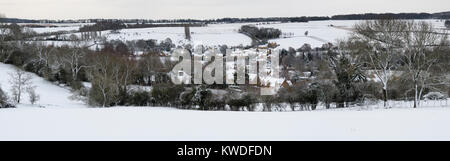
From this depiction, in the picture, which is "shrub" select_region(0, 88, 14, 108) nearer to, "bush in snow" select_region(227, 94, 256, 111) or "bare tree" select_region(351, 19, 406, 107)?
"bush in snow" select_region(227, 94, 256, 111)

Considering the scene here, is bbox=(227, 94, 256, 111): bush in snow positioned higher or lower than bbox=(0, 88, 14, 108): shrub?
lower

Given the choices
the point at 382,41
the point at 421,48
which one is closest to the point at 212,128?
the point at 421,48

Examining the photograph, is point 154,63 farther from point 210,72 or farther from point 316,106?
point 316,106

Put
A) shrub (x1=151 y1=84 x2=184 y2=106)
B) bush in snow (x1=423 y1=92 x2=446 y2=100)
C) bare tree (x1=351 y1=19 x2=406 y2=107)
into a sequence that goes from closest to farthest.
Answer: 1. bare tree (x1=351 y1=19 x2=406 y2=107)
2. bush in snow (x1=423 y1=92 x2=446 y2=100)
3. shrub (x1=151 y1=84 x2=184 y2=106)

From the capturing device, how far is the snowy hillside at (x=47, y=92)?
1046 inches

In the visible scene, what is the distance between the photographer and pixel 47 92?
105ft

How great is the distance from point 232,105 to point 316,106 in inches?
246

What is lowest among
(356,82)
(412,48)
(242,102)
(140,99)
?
(140,99)

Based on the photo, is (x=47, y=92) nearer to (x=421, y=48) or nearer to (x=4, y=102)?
(x=4, y=102)

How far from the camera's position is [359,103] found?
74.7 ft

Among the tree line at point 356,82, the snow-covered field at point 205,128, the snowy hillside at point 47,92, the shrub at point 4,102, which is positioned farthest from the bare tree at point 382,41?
the shrub at point 4,102

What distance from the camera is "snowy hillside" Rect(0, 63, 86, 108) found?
87.1 feet

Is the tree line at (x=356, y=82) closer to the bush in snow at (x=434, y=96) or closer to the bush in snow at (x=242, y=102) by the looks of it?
the bush in snow at (x=242, y=102)

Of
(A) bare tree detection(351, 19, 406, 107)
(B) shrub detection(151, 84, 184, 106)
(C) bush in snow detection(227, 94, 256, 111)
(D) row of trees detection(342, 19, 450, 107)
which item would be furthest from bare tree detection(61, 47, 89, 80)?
(D) row of trees detection(342, 19, 450, 107)
